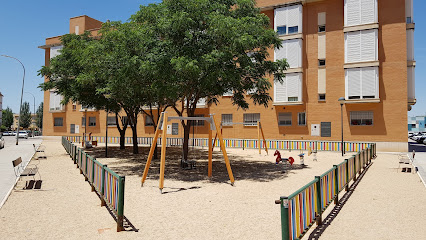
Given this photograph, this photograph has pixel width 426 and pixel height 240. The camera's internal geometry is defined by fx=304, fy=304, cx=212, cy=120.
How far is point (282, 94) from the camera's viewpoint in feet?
114

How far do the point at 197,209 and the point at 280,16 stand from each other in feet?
101

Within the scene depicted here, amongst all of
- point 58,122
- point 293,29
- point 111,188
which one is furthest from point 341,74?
point 58,122

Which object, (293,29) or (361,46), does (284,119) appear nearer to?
(293,29)

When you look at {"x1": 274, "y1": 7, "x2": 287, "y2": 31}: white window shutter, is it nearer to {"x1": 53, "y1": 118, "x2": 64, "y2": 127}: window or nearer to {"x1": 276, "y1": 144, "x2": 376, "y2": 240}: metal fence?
{"x1": 276, "y1": 144, "x2": 376, "y2": 240}: metal fence

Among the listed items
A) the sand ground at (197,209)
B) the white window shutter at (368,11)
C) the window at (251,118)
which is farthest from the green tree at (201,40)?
the window at (251,118)

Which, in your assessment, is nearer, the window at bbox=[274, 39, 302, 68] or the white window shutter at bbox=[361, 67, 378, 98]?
the white window shutter at bbox=[361, 67, 378, 98]

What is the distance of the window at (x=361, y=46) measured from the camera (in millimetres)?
30219

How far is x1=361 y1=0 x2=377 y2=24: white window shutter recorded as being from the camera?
30.3 m

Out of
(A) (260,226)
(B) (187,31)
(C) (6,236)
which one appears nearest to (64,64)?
(B) (187,31)

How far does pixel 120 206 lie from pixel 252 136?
30306mm

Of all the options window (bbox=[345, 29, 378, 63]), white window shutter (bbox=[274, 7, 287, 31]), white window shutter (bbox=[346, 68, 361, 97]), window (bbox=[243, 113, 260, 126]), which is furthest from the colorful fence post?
white window shutter (bbox=[274, 7, 287, 31])

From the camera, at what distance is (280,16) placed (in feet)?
114

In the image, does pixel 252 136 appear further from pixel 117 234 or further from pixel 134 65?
pixel 117 234

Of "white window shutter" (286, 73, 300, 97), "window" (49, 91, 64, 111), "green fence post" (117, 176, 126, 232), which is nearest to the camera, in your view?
"green fence post" (117, 176, 126, 232)
